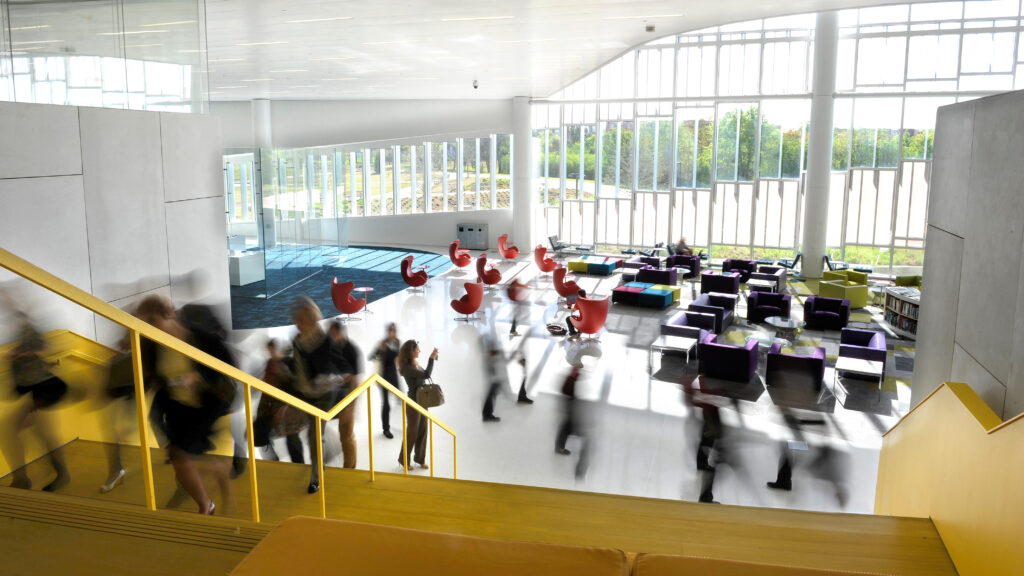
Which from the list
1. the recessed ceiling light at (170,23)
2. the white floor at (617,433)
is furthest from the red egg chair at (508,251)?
the recessed ceiling light at (170,23)

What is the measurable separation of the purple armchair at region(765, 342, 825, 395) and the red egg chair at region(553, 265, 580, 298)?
5.57 meters

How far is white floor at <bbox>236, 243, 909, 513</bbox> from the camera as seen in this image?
293 inches

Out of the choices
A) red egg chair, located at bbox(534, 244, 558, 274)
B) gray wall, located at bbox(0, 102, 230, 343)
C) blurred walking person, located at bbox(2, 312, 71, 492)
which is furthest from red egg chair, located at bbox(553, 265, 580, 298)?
blurred walking person, located at bbox(2, 312, 71, 492)

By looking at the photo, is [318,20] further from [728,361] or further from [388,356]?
[728,361]

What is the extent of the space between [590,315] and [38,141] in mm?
8736

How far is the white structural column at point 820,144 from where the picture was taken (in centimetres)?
1889

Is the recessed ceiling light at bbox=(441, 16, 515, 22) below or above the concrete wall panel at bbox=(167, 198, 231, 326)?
above

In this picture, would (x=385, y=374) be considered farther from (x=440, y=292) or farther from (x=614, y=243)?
(x=614, y=243)

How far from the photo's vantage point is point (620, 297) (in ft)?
54.7

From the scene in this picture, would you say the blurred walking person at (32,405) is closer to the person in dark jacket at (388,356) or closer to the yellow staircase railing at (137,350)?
the yellow staircase railing at (137,350)

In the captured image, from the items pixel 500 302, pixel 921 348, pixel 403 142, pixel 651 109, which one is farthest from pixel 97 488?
pixel 403 142

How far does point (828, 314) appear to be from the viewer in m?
14.2

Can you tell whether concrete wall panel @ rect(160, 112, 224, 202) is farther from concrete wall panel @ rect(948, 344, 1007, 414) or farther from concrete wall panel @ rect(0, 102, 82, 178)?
concrete wall panel @ rect(948, 344, 1007, 414)

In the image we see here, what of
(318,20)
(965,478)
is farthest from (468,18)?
(965,478)
